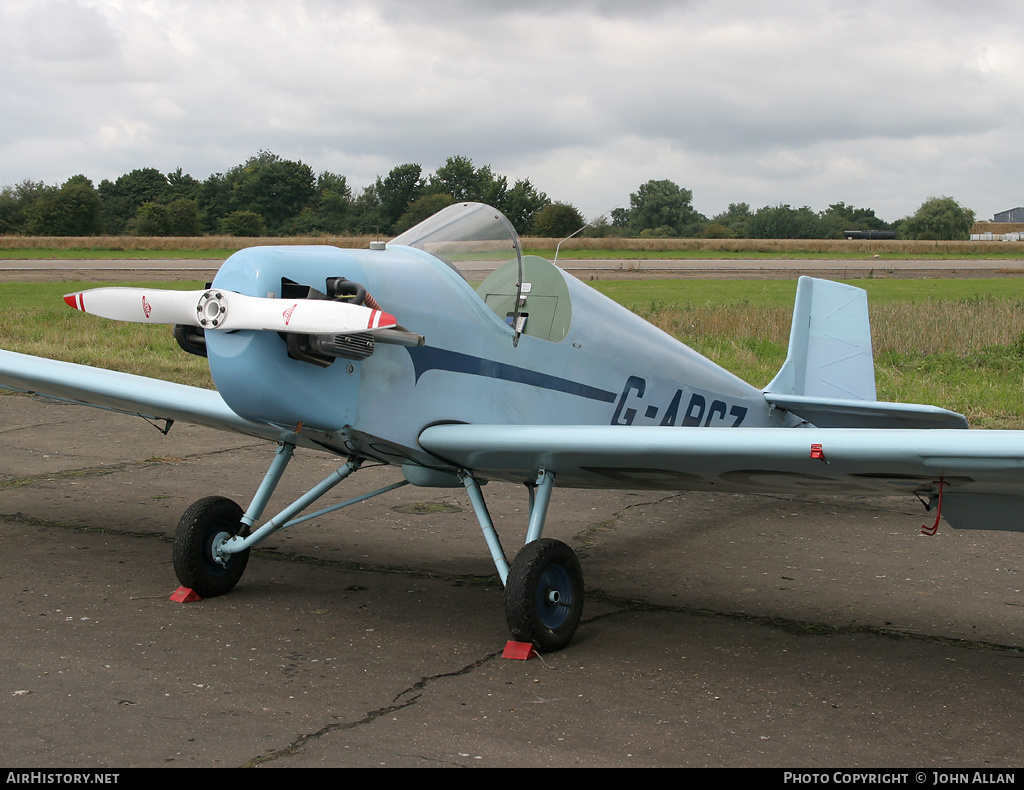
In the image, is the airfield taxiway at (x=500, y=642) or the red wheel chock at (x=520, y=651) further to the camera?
the red wheel chock at (x=520, y=651)

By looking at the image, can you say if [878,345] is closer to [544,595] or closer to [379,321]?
[544,595]

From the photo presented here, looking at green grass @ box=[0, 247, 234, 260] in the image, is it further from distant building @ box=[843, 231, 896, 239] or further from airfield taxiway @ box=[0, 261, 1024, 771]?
distant building @ box=[843, 231, 896, 239]

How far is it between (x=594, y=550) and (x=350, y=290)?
2.76 meters

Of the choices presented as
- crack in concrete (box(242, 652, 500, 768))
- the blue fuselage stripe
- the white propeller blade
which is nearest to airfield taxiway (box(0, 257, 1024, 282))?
the blue fuselage stripe

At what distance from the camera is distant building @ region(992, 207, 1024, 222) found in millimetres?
153500

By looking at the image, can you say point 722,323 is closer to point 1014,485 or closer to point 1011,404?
point 1011,404

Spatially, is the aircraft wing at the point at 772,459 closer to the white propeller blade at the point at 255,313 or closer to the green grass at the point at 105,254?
the white propeller blade at the point at 255,313

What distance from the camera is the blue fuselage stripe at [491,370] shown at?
4.31 meters

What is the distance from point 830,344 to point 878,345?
8009mm

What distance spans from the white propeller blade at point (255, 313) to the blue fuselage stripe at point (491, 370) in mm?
632

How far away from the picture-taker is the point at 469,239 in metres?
4.68

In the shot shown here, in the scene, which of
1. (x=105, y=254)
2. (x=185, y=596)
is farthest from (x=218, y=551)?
(x=105, y=254)

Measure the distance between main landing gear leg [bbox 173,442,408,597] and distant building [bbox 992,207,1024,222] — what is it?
6706 inches

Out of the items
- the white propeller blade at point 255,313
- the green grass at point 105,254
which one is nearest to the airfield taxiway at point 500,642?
the white propeller blade at point 255,313
